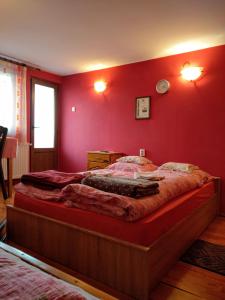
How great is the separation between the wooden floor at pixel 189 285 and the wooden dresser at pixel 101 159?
215 cm

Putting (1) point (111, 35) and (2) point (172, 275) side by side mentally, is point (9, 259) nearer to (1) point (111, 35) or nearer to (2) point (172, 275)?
(2) point (172, 275)

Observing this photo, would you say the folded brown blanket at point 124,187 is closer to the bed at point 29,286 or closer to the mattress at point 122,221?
the mattress at point 122,221

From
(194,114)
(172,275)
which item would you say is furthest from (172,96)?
(172,275)

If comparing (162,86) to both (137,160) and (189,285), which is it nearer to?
(137,160)

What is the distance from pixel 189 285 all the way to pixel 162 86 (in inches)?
111

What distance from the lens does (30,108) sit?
14.5 feet

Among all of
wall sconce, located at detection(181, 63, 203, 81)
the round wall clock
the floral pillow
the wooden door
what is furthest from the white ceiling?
the floral pillow

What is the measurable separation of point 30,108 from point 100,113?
134 cm

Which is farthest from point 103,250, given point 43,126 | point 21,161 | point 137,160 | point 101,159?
point 43,126

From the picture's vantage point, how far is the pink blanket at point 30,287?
67 centimetres

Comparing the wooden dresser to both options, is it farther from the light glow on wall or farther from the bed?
the bed

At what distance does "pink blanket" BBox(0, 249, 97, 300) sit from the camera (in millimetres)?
666

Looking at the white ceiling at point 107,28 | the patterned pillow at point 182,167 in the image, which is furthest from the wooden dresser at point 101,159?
the white ceiling at point 107,28

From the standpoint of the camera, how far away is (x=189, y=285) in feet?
5.36
